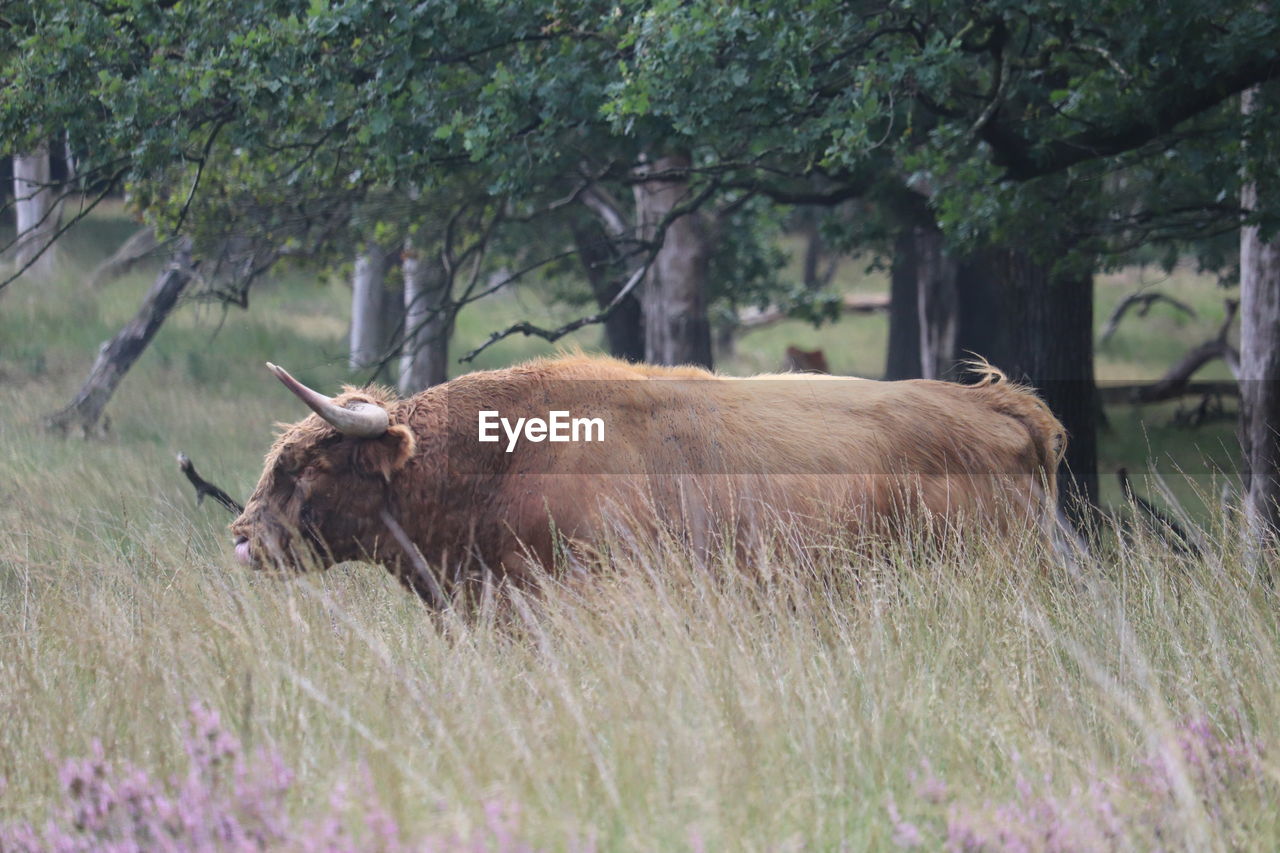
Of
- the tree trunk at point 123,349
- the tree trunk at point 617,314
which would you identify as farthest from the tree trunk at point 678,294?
the tree trunk at point 123,349

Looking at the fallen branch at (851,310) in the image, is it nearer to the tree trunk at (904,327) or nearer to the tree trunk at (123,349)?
the tree trunk at (904,327)

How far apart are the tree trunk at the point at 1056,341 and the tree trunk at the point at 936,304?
427 centimetres

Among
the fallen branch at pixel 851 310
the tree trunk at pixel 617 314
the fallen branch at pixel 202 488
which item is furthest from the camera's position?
the fallen branch at pixel 851 310

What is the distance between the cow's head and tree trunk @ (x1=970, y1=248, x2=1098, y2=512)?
563 cm

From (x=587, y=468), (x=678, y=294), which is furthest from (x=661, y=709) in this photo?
(x=678, y=294)

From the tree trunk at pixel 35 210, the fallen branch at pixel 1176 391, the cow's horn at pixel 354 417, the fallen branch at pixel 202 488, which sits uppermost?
the tree trunk at pixel 35 210

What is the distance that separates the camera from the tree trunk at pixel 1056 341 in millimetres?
9812

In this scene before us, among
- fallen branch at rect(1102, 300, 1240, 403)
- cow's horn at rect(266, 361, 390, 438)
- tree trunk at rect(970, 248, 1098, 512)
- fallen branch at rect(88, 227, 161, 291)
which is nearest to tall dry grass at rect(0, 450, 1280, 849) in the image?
cow's horn at rect(266, 361, 390, 438)

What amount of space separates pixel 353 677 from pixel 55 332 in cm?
1450

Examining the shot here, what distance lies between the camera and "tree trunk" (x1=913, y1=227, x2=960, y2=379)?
1481 cm

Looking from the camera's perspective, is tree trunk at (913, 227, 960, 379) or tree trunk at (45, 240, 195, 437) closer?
tree trunk at (45, 240, 195, 437)

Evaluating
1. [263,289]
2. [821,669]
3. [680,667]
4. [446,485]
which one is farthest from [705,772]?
[263,289]

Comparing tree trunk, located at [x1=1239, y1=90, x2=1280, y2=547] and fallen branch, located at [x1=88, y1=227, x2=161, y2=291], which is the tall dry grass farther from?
fallen branch, located at [x1=88, y1=227, x2=161, y2=291]

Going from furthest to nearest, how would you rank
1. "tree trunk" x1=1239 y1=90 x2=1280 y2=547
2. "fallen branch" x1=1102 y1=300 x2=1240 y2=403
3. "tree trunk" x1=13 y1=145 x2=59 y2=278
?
"fallen branch" x1=1102 y1=300 x2=1240 y2=403 → "tree trunk" x1=13 y1=145 x2=59 y2=278 → "tree trunk" x1=1239 y1=90 x2=1280 y2=547
